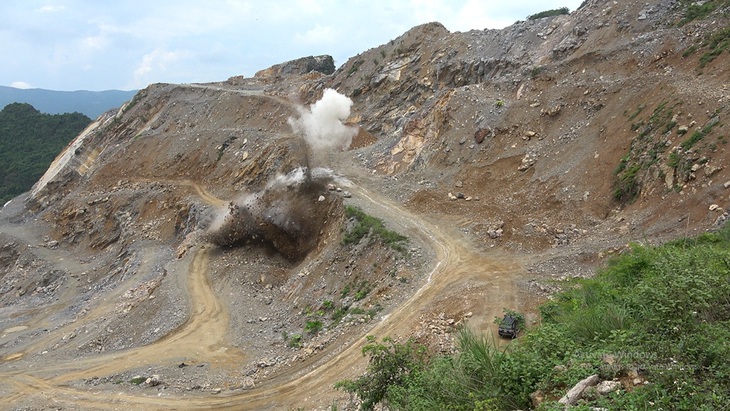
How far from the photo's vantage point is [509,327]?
12617mm

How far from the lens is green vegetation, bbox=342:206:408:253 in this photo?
1980 centimetres

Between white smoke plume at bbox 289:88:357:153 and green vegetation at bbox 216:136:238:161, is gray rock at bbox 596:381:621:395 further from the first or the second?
green vegetation at bbox 216:136:238:161

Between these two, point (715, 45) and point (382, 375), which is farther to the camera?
point (715, 45)

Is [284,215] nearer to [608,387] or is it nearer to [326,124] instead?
[326,124]

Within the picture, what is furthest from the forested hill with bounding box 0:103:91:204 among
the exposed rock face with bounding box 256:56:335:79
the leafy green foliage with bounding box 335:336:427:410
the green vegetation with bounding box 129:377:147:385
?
the leafy green foliage with bounding box 335:336:427:410

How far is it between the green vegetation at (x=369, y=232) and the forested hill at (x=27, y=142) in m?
60.0

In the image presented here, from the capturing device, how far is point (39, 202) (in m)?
45.7

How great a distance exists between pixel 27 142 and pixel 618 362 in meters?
87.2

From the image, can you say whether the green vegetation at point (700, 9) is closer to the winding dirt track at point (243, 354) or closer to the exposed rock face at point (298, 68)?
the winding dirt track at point (243, 354)

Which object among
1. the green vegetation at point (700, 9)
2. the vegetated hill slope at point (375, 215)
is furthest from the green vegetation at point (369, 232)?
the green vegetation at point (700, 9)

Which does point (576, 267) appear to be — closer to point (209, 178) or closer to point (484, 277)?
point (484, 277)

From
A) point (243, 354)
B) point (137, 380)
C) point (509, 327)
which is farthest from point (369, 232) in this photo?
point (137, 380)

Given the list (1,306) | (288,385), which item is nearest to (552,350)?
(288,385)

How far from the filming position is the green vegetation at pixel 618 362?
5.14 meters
